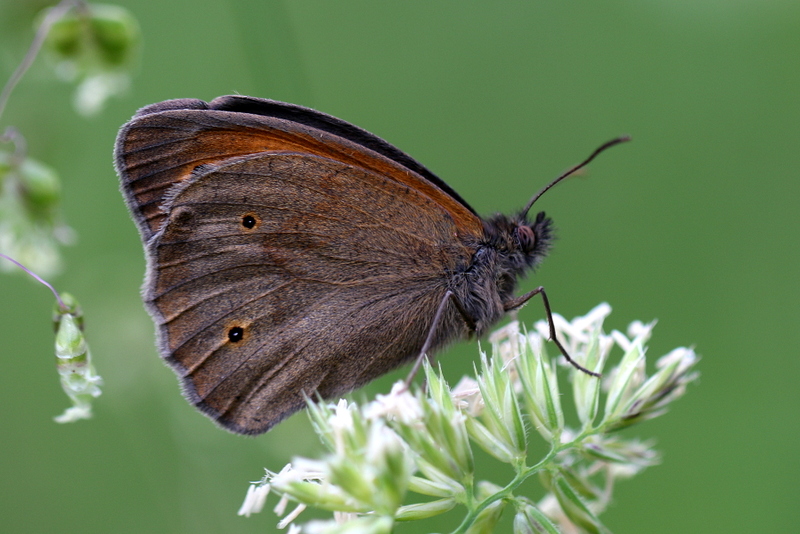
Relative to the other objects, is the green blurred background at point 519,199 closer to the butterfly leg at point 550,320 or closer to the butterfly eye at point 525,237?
the butterfly leg at point 550,320

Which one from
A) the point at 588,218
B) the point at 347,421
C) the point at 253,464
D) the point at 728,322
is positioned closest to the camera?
the point at 347,421

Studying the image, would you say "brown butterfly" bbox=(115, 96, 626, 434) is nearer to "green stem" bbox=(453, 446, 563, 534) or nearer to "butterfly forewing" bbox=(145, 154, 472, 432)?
"butterfly forewing" bbox=(145, 154, 472, 432)

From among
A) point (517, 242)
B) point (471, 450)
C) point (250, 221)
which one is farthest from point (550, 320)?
point (250, 221)

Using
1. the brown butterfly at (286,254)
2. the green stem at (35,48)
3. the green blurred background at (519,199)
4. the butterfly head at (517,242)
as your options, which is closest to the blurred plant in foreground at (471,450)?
the brown butterfly at (286,254)

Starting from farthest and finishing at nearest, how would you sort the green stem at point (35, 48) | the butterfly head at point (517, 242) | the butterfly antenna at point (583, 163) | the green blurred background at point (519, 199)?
the green blurred background at point (519, 199) < the butterfly head at point (517, 242) < the butterfly antenna at point (583, 163) < the green stem at point (35, 48)

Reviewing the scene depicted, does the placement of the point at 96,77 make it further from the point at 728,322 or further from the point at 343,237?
the point at 728,322

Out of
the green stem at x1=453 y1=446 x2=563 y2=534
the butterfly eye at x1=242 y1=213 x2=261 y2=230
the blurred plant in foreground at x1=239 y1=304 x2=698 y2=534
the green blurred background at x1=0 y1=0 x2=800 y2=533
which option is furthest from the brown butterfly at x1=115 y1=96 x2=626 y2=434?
the green stem at x1=453 y1=446 x2=563 y2=534

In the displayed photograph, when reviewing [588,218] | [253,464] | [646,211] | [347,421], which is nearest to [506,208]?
[588,218]
